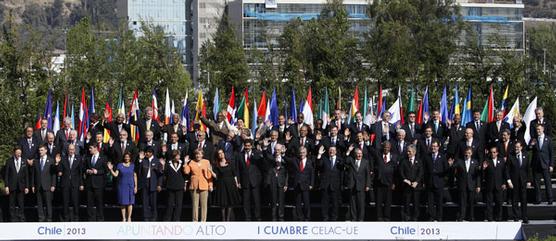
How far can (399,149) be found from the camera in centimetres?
2412

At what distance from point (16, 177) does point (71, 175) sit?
3.71 ft

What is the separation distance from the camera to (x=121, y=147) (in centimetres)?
2408

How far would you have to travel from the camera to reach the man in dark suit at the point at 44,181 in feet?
77.6

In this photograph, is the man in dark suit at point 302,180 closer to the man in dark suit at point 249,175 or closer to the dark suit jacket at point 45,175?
the man in dark suit at point 249,175

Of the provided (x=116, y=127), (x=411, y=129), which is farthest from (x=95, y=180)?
(x=411, y=129)

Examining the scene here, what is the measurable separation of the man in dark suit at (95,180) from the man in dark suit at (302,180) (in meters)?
3.92

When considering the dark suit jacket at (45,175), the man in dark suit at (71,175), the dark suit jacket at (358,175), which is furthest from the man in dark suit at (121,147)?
the dark suit jacket at (358,175)

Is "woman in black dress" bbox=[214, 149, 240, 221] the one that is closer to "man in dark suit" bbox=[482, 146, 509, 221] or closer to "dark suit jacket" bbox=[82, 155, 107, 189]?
"dark suit jacket" bbox=[82, 155, 107, 189]

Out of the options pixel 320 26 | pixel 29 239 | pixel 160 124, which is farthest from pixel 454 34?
pixel 29 239

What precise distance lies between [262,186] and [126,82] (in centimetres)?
2486

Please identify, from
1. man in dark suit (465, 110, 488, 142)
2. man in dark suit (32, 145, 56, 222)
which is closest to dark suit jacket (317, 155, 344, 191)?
man in dark suit (465, 110, 488, 142)

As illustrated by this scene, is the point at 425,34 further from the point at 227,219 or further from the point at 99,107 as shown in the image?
the point at 227,219

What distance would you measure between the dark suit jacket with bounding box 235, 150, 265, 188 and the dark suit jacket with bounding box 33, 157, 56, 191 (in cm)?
384

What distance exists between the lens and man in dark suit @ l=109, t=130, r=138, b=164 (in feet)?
78.6
